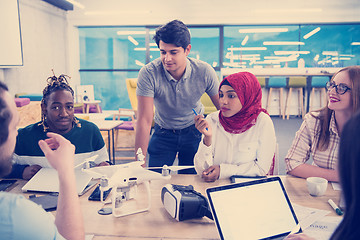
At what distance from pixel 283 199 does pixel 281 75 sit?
6.09 metres

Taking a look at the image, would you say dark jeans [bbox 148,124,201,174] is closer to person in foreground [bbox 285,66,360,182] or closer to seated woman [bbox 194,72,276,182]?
seated woman [bbox 194,72,276,182]

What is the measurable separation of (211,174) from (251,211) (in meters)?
0.46

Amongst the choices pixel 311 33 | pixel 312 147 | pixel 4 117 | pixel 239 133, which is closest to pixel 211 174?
pixel 239 133

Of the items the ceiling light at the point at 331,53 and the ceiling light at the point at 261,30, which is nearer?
the ceiling light at the point at 261,30

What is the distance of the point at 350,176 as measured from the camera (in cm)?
50

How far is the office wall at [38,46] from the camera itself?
18.4ft

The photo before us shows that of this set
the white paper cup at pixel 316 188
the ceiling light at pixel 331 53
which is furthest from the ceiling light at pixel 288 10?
the white paper cup at pixel 316 188

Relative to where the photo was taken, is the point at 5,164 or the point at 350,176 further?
the point at 5,164

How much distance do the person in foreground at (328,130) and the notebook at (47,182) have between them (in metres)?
1.00

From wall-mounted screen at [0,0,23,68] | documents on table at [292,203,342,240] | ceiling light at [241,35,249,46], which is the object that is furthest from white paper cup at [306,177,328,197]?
ceiling light at [241,35,249,46]

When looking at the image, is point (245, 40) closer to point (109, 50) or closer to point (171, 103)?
point (109, 50)

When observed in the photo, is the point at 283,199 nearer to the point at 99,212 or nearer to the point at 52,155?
the point at 99,212

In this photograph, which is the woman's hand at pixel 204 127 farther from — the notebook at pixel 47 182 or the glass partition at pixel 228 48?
the glass partition at pixel 228 48

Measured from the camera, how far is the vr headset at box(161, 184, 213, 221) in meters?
1.02
